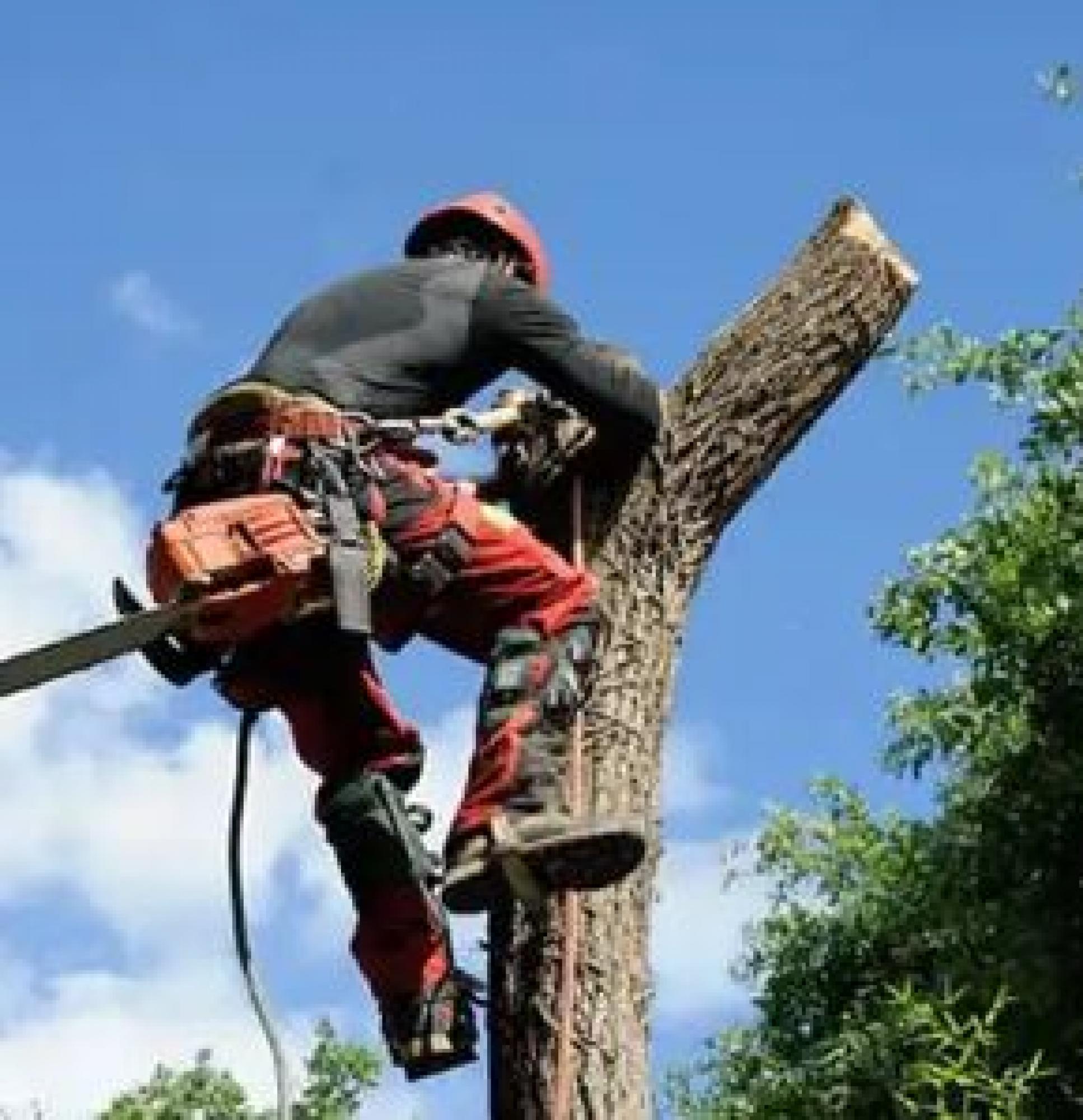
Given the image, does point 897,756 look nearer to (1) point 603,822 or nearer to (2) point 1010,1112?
(2) point 1010,1112

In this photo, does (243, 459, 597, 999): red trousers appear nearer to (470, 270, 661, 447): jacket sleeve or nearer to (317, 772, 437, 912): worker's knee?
(317, 772, 437, 912): worker's knee

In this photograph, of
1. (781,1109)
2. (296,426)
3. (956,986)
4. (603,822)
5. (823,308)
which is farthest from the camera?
(781,1109)

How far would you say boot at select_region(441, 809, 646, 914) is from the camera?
13.0 feet

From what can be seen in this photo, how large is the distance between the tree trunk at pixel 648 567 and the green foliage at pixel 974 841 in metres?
7.64

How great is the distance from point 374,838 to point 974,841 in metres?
10.6

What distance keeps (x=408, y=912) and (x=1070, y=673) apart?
9.83 metres

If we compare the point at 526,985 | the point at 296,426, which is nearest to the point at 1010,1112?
the point at 526,985

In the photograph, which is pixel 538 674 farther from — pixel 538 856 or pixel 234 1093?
pixel 234 1093

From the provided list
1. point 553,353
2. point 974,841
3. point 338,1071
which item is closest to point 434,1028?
point 553,353

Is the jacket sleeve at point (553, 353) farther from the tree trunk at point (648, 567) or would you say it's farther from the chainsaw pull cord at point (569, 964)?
the chainsaw pull cord at point (569, 964)

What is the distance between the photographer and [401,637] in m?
4.38

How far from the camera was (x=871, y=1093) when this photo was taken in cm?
1361

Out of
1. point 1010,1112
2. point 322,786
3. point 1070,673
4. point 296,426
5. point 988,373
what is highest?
point 988,373

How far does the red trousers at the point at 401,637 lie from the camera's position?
421 cm
